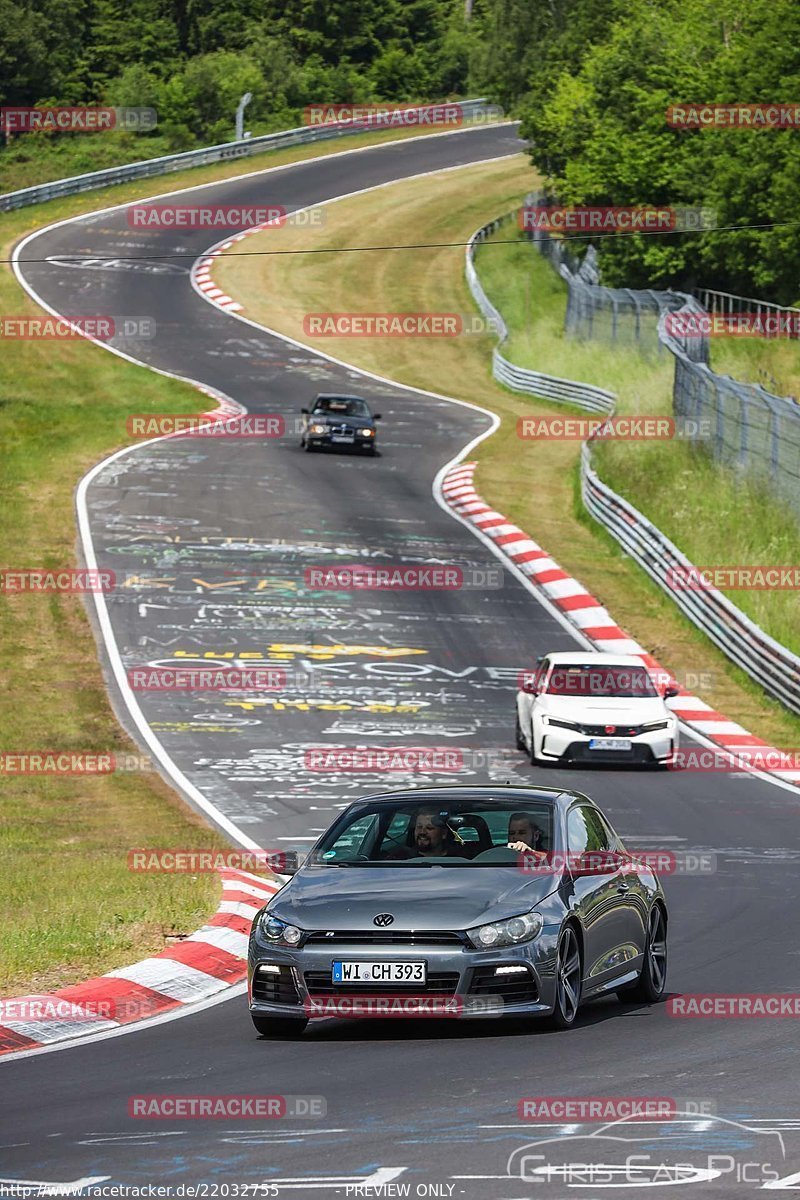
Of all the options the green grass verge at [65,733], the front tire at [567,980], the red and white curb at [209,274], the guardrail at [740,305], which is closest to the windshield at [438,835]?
the front tire at [567,980]

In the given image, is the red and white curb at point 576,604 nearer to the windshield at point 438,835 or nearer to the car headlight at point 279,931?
the windshield at point 438,835

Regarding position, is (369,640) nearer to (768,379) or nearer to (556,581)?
(556,581)

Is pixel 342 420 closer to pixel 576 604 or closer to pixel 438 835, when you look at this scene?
pixel 576 604

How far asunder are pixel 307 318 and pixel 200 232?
10988 millimetres

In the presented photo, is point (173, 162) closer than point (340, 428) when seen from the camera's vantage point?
No

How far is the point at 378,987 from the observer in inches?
389

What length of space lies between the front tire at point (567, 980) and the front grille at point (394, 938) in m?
0.56

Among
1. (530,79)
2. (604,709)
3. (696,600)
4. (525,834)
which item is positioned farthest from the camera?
(530,79)

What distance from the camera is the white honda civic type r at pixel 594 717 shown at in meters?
23.6

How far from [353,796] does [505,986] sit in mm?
11689

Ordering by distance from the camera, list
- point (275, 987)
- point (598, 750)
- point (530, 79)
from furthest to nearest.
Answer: point (530, 79) → point (598, 750) → point (275, 987)

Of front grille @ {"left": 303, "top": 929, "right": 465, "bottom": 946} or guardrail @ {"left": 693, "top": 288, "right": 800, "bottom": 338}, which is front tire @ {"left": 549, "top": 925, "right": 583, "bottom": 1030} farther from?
guardrail @ {"left": 693, "top": 288, "right": 800, "bottom": 338}

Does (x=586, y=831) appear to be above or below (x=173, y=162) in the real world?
below

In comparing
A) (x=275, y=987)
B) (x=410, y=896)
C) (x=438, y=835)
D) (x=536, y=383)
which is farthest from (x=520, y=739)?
(x=536, y=383)
